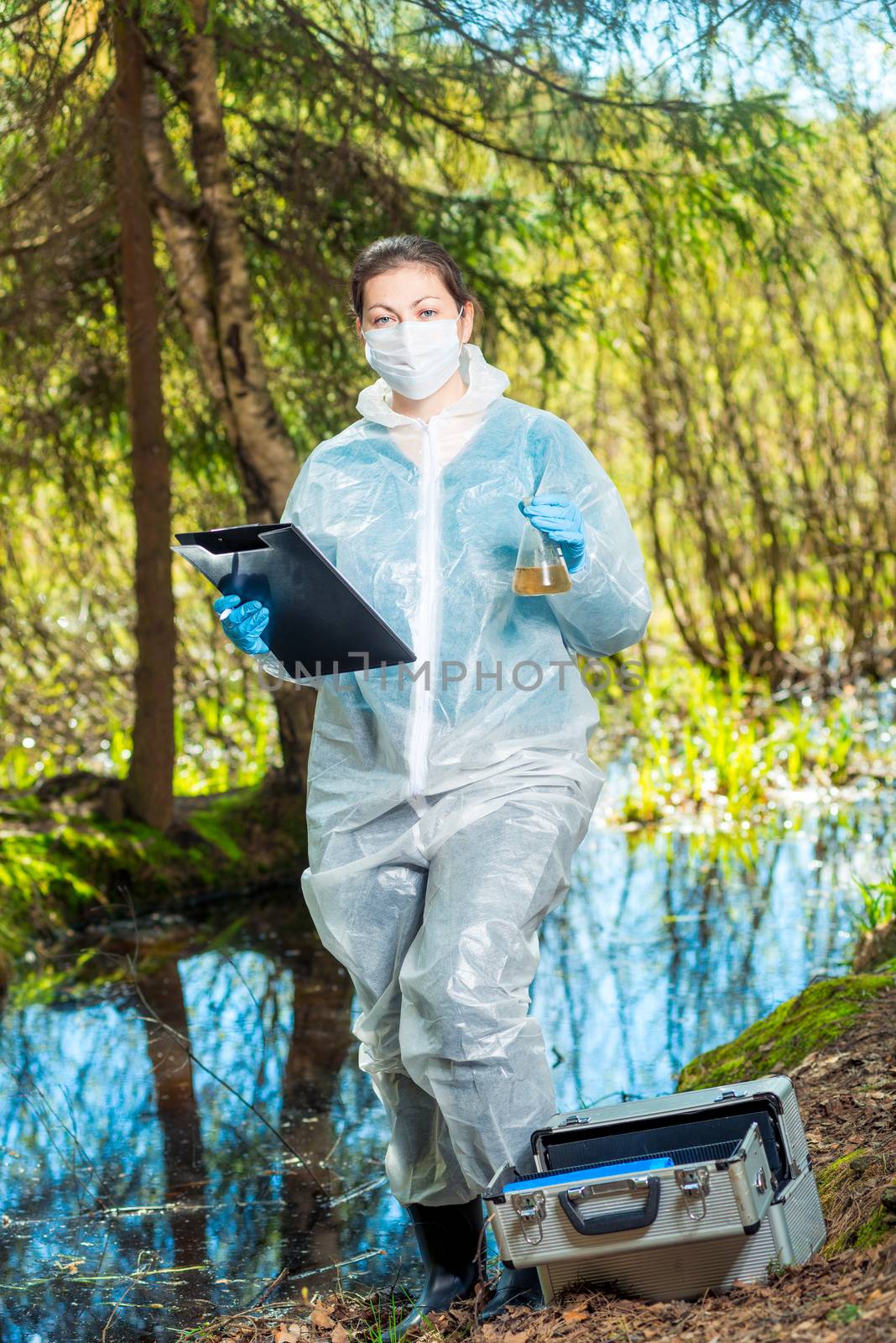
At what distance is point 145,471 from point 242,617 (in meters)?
3.28

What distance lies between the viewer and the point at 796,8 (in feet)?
10.5

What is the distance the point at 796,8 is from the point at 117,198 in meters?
3.03

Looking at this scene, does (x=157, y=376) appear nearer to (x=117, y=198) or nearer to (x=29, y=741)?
(x=117, y=198)

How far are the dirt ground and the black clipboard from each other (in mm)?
1045

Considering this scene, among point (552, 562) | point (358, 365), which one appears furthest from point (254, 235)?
point (552, 562)

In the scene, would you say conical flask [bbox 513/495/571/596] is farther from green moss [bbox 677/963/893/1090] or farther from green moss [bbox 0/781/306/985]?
green moss [bbox 0/781/306/985]

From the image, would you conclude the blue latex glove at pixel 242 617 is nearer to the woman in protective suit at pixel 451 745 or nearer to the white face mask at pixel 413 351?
the woman in protective suit at pixel 451 745

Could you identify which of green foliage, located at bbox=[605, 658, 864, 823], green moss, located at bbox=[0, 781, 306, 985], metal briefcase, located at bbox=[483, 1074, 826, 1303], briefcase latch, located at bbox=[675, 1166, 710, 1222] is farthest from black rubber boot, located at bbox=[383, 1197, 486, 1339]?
green foliage, located at bbox=[605, 658, 864, 823]

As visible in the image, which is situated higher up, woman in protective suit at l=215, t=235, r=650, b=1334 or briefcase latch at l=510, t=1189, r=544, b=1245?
woman in protective suit at l=215, t=235, r=650, b=1334

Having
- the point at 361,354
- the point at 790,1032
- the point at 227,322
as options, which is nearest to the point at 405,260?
the point at 790,1032

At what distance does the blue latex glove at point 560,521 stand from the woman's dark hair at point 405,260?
1.78ft

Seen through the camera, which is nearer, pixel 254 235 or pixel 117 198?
pixel 117 198

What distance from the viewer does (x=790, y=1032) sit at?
3.38 meters

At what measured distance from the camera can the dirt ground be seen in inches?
72.8
